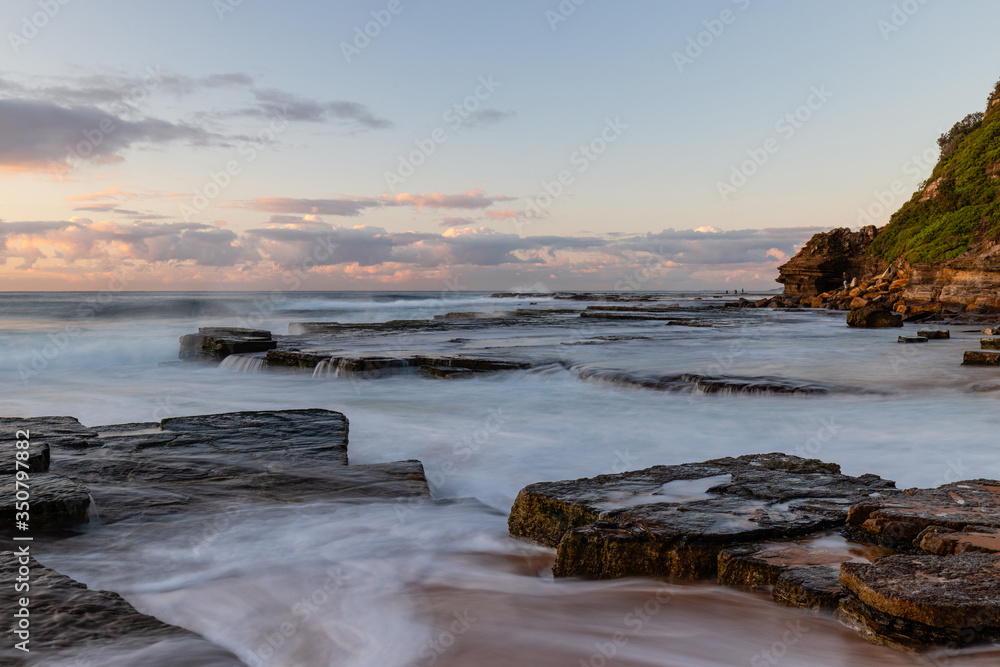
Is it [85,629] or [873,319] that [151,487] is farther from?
→ [873,319]

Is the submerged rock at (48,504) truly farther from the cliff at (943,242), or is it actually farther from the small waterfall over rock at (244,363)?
the cliff at (943,242)

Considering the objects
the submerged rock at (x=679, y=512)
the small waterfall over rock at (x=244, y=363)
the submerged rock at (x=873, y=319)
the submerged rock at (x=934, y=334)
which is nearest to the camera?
the submerged rock at (x=679, y=512)

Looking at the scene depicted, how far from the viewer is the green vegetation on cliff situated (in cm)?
2862

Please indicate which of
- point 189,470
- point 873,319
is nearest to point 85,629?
point 189,470

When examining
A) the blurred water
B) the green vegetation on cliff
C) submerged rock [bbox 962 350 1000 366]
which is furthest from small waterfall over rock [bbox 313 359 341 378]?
the green vegetation on cliff

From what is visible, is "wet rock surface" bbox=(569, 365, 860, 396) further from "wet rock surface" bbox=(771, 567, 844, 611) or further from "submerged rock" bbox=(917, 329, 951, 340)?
"submerged rock" bbox=(917, 329, 951, 340)

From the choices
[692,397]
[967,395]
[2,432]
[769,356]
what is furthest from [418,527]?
[769,356]

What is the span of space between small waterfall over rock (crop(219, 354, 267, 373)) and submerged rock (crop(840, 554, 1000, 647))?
11.8 meters

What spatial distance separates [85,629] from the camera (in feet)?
8.24

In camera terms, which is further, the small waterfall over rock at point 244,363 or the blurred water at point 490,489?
the small waterfall over rock at point 244,363

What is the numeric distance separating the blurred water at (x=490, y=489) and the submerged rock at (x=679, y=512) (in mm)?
128

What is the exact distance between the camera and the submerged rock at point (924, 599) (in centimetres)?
211

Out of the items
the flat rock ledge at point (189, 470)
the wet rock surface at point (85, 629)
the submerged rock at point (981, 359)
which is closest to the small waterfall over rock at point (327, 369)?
the flat rock ledge at point (189, 470)

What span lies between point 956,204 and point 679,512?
40170 mm
